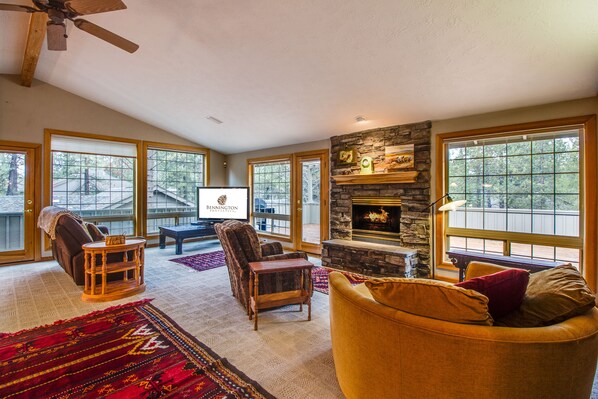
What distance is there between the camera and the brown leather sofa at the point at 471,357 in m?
1.09

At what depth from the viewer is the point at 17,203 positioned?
5.00 m

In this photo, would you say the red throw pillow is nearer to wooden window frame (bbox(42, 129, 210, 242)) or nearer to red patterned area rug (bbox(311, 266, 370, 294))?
red patterned area rug (bbox(311, 266, 370, 294))

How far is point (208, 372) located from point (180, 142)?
5.97m

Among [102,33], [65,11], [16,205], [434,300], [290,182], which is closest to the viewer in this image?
[434,300]

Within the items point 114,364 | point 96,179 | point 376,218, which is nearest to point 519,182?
point 376,218

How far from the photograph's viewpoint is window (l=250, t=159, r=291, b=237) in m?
6.38

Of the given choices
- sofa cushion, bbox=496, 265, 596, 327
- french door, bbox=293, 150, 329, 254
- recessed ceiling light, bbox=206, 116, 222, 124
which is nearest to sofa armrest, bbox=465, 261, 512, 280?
sofa cushion, bbox=496, 265, 596, 327

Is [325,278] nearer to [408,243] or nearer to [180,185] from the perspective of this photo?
[408,243]

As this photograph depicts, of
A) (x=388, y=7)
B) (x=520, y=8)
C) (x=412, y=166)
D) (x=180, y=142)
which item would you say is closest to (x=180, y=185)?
(x=180, y=142)

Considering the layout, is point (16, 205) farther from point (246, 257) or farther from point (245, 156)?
point (246, 257)

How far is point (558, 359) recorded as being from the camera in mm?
1096

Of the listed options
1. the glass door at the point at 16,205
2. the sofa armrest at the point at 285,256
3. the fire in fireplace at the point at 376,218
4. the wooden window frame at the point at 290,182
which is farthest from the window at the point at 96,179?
the fire in fireplace at the point at 376,218

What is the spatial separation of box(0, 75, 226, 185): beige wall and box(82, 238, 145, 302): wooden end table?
324 cm

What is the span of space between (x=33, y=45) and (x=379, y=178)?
512 cm
